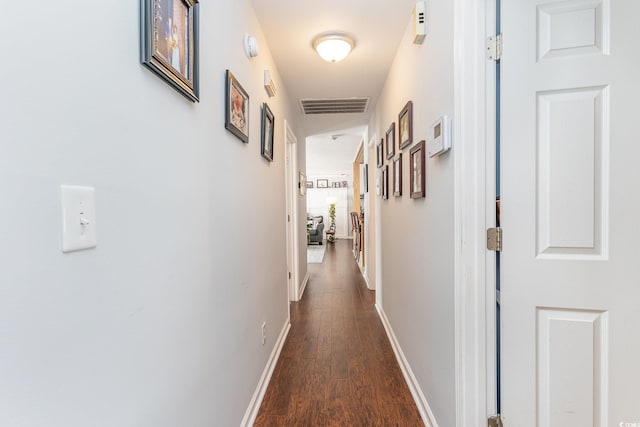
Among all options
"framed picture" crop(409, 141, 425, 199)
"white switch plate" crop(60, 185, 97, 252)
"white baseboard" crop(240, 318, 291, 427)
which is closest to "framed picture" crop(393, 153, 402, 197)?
"framed picture" crop(409, 141, 425, 199)

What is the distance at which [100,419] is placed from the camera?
0.60 meters

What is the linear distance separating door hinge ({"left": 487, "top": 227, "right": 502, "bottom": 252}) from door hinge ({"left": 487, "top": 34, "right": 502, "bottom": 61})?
2.15 ft

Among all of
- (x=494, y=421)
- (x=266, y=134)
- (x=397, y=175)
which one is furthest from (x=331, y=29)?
(x=494, y=421)

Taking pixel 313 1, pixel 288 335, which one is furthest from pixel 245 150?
pixel 288 335

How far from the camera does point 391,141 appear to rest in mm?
2447

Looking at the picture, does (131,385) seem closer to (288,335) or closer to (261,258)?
(261,258)

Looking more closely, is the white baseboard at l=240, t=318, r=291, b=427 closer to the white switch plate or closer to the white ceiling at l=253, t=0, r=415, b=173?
the white switch plate

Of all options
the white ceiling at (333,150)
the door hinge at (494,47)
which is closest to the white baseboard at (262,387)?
the door hinge at (494,47)

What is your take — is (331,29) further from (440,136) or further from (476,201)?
(476,201)

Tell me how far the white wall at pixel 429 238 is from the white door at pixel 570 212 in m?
0.24

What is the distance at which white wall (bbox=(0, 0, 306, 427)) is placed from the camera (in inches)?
17.8

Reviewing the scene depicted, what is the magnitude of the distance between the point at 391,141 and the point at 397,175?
1.26ft

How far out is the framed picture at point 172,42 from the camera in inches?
28.0

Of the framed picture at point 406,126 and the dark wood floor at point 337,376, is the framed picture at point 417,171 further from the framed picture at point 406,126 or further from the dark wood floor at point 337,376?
the dark wood floor at point 337,376
